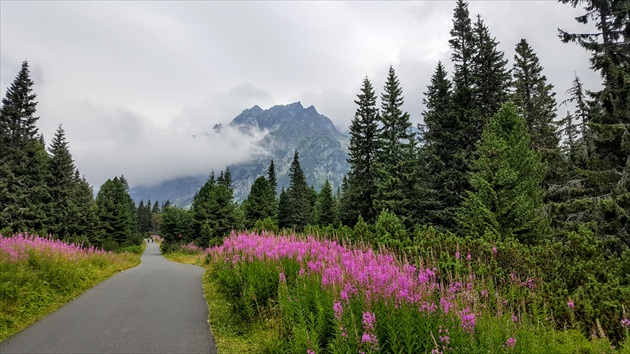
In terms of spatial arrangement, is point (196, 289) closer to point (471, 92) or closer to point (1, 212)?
point (471, 92)

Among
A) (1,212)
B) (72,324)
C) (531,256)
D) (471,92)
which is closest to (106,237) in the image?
(1,212)

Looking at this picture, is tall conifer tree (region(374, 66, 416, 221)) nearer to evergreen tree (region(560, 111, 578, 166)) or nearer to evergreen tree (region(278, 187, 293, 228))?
evergreen tree (region(560, 111, 578, 166))

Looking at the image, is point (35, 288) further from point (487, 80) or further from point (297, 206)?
point (297, 206)

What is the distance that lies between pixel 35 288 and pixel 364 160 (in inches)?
1072

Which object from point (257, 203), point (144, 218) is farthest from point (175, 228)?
point (144, 218)

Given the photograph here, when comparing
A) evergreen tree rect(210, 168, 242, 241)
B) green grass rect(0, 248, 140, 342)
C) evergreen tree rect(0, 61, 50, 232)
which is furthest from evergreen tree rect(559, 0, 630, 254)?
evergreen tree rect(0, 61, 50, 232)

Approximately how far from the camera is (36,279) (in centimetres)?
912

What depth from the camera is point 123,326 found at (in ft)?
23.0

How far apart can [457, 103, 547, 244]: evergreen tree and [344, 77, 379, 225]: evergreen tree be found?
13.2 m

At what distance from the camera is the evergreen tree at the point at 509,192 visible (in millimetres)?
13469

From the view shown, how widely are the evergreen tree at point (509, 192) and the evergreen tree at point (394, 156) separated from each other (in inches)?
401

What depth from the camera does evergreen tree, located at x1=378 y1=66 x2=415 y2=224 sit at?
89.2 feet

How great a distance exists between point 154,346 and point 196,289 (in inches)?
248

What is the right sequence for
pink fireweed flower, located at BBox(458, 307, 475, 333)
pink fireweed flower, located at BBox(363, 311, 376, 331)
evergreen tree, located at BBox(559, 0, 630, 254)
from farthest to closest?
evergreen tree, located at BBox(559, 0, 630, 254)
pink fireweed flower, located at BBox(363, 311, 376, 331)
pink fireweed flower, located at BBox(458, 307, 475, 333)
